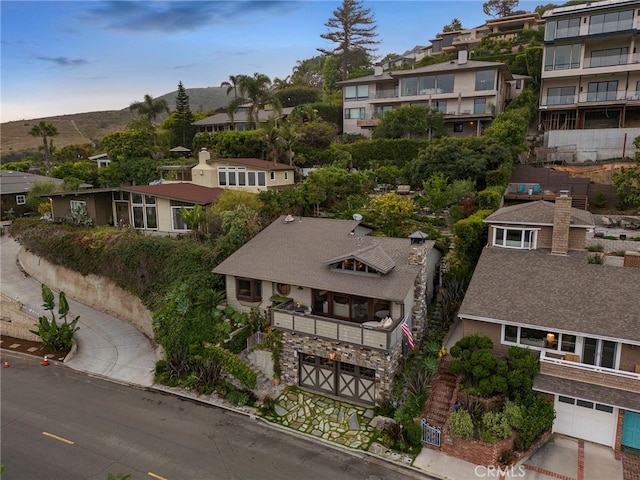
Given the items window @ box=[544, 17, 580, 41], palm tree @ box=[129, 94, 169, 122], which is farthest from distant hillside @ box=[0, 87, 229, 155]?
window @ box=[544, 17, 580, 41]

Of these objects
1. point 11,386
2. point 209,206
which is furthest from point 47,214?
point 11,386

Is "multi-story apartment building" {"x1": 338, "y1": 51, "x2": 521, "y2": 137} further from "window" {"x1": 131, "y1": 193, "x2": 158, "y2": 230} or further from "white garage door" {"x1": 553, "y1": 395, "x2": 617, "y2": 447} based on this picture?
"white garage door" {"x1": 553, "y1": 395, "x2": 617, "y2": 447}

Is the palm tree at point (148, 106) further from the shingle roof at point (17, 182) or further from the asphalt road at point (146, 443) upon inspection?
the asphalt road at point (146, 443)

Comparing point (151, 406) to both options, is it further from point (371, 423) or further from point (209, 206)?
point (209, 206)

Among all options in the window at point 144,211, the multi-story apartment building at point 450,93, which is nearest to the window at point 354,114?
the multi-story apartment building at point 450,93

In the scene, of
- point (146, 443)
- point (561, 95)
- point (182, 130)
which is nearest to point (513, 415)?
point (146, 443)
